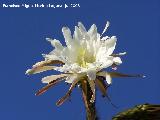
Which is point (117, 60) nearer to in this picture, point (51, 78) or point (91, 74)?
point (91, 74)

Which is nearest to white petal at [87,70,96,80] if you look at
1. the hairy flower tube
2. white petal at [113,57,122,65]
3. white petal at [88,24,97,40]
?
the hairy flower tube

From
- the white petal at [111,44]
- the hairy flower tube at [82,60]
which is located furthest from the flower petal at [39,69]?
the white petal at [111,44]

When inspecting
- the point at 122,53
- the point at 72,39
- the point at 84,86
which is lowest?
the point at 84,86

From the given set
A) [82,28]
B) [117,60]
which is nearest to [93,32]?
[82,28]

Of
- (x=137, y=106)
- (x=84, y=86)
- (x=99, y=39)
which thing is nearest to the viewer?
(x=84, y=86)

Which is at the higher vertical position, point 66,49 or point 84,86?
point 66,49

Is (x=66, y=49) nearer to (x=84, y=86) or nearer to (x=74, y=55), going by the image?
(x=74, y=55)

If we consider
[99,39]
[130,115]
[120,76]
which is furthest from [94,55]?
[130,115]

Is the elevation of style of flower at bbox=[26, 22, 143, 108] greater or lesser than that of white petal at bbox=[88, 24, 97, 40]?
lesser

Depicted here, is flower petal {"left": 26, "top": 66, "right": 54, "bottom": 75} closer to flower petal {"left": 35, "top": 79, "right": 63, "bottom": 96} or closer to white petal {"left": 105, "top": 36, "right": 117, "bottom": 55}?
flower petal {"left": 35, "top": 79, "right": 63, "bottom": 96}

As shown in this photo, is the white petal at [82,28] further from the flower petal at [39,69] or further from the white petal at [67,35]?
the flower petal at [39,69]
